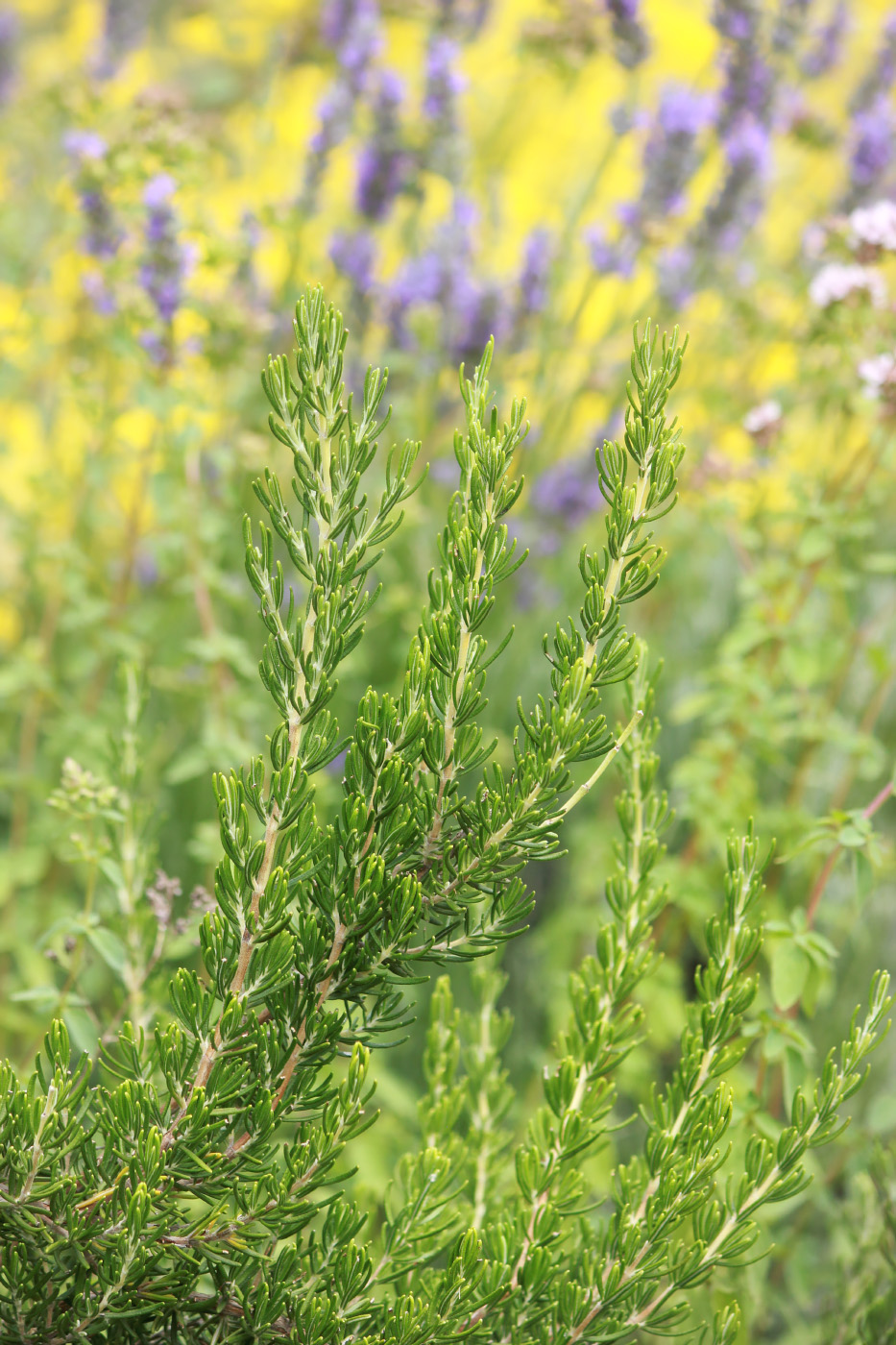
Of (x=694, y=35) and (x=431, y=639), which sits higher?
(x=694, y=35)

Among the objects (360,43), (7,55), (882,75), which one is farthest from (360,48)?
(7,55)

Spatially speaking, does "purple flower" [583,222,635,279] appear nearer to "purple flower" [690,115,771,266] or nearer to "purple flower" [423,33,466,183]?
"purple flower" [690,115,771,266]

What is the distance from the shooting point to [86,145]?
5.96 feet

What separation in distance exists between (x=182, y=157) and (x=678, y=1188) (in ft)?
5.38

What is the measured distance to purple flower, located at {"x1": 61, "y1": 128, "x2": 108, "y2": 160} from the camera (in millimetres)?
1785

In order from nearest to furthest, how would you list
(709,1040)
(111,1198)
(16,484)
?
(111,1198)
(709,1040)
(16,484)

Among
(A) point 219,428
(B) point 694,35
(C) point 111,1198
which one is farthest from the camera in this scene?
(B) point 694,35

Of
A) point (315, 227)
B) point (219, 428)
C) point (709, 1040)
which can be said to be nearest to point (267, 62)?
point (315, 227)

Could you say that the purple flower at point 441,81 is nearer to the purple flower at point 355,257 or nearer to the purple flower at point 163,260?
the purple flower at point 355,257

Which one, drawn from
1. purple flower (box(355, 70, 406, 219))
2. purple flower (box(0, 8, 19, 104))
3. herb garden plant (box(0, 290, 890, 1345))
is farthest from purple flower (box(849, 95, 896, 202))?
purple flower (box(0, 8, 19, 104))

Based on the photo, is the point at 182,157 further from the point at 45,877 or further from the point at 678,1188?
the point at 678,1188

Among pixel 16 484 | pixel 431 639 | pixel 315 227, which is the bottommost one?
pixel 16 484

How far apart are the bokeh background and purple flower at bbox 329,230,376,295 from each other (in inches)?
0.4

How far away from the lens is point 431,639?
2.35ft
